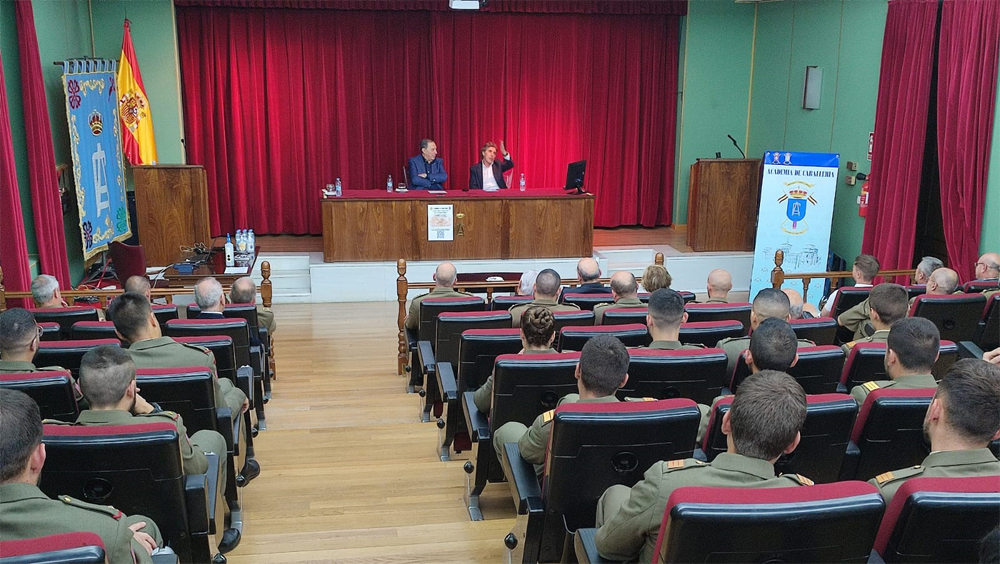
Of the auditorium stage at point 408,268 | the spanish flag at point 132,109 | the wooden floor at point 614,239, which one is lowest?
the auditorium stage at point 408,268

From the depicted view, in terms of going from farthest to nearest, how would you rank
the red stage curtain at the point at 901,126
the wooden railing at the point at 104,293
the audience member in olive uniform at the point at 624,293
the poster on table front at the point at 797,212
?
the poster on table front at the point at 797,212, the red stage curtain at the point at 901,126, the wooden railing at the point at 104,293, the audience member in olive uniform at the point at 624,293

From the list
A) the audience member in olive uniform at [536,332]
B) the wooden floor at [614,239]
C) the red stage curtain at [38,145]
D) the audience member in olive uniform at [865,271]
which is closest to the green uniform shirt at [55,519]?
the audience member in olive uniform at [536,332]

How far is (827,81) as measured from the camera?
9.53 m

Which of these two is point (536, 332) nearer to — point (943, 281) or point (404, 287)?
point (404, 287)

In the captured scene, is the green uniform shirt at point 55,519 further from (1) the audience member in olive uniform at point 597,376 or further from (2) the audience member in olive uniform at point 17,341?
(2) the audience member in olive uniform at point 17,341

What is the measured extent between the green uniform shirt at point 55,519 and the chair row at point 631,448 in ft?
4.23

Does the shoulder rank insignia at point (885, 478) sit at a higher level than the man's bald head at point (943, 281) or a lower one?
lower

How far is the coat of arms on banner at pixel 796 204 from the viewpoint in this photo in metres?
8.68

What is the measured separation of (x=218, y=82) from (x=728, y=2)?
21.7ft

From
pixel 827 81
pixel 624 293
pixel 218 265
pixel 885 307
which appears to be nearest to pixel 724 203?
pixel 827 81

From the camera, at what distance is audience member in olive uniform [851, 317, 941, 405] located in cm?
325

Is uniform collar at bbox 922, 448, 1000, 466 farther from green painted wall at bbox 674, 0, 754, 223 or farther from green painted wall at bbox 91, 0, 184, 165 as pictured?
→ green painted wall at bbox 91, 0, 184, 165

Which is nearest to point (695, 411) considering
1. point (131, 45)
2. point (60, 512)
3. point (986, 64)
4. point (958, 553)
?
point (958, 553)

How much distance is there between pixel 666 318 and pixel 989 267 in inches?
133
